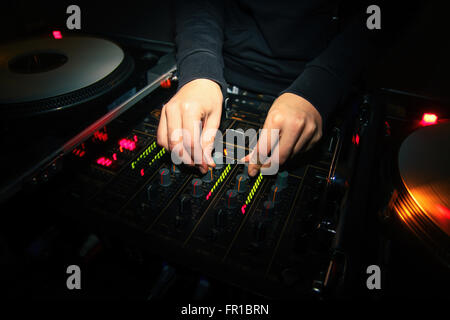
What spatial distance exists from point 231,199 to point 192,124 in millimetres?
229

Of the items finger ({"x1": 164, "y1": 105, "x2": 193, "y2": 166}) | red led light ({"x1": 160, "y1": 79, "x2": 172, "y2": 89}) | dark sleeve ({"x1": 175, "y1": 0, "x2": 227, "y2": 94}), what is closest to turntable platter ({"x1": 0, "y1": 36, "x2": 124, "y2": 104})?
red led light ({"x1": 160, "y1": 79, "x2": 172, "y2": 89})

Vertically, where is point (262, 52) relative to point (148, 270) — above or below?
above

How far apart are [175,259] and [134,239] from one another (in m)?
0.11

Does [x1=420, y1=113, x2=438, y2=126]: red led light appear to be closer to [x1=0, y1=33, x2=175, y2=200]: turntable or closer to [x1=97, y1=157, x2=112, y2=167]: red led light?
[x1=0, y1=33, x2=175, y2=200]: turntable

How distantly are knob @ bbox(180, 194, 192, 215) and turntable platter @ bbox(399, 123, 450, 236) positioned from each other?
1.76ft

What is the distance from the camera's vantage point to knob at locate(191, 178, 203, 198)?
0.69 meters

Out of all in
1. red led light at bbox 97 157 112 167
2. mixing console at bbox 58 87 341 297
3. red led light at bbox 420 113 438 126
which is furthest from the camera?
red led light at bbox 420 113 438 126

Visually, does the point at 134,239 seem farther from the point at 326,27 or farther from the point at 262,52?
the point at 326,27

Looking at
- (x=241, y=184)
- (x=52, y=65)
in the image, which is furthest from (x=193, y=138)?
(x=52, y=65)

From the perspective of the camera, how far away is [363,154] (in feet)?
2.62

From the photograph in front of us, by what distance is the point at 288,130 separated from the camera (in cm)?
71

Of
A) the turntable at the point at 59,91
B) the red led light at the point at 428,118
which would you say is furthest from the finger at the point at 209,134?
the red led light at the point at 428,118

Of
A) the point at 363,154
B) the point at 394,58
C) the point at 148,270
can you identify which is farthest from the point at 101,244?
the point at 394,58

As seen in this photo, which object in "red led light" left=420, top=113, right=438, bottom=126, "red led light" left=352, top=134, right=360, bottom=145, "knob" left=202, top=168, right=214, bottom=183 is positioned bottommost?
"knob" left=202, top=168, right=214, bottom=183
